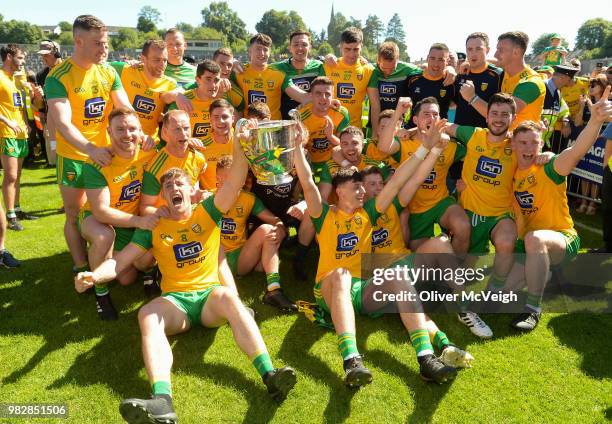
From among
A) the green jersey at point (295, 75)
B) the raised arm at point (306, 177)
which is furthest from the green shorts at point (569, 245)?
the green jersey at point (295, 75)

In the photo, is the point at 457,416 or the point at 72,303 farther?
the point at 72,303

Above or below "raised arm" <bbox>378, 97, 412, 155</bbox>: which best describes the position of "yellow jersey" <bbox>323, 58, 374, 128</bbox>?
above

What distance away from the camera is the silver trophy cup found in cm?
293

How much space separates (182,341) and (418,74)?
15.5 ft

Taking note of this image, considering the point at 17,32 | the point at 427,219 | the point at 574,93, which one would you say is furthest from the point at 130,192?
the point at 17,32

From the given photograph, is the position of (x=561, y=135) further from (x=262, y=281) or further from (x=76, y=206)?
(x=76, y=206)

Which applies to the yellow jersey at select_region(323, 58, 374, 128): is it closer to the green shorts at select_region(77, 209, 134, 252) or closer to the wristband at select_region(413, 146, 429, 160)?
the wristband at select_region(413, 146, 429, 160)

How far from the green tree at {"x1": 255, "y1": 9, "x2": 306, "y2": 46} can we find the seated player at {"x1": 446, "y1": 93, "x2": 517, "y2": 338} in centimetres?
13724

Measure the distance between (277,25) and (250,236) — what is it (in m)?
141

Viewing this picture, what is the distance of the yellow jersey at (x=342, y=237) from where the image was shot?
381cm

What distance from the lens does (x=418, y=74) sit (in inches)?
247

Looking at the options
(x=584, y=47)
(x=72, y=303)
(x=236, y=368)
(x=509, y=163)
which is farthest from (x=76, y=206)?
(x=584, y=47)

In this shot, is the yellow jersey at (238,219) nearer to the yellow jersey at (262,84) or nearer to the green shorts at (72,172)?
the green shorts at (72,172)
